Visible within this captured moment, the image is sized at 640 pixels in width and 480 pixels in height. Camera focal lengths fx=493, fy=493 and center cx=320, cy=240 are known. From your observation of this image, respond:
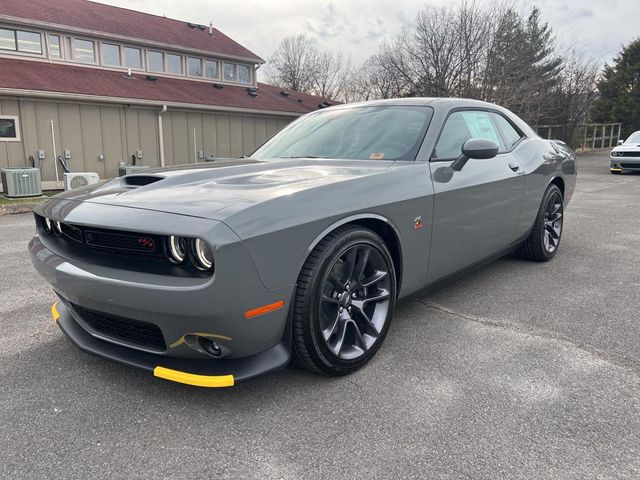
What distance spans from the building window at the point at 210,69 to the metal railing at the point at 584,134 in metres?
17.7

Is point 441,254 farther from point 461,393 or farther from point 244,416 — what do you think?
point 244,416

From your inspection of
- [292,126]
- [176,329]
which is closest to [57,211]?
[176,329]

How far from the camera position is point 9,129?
1277 cm

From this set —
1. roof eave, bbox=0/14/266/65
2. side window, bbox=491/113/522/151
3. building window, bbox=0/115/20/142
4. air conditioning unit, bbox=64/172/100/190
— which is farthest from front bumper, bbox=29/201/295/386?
roof eave, bbox=0/14/266/65

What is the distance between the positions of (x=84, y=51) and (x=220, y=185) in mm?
16154

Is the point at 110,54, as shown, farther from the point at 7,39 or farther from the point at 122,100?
the point at 122,100

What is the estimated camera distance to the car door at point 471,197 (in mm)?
3076

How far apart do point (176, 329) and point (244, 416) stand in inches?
19.9

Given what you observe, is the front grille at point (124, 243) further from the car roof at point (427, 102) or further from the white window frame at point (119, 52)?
the white window frame at point (119, 52)

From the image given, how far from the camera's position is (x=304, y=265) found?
A: 225 centimetres

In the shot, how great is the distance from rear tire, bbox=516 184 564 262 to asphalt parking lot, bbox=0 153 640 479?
1175 mm

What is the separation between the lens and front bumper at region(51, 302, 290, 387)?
6.76 ft

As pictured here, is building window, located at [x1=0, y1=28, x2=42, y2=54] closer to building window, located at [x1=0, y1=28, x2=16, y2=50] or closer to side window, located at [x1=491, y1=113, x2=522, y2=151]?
building window, located at [x1=0, y1=28, x2=16, y2=50]

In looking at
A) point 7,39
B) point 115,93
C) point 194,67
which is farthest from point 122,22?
point 115,93
